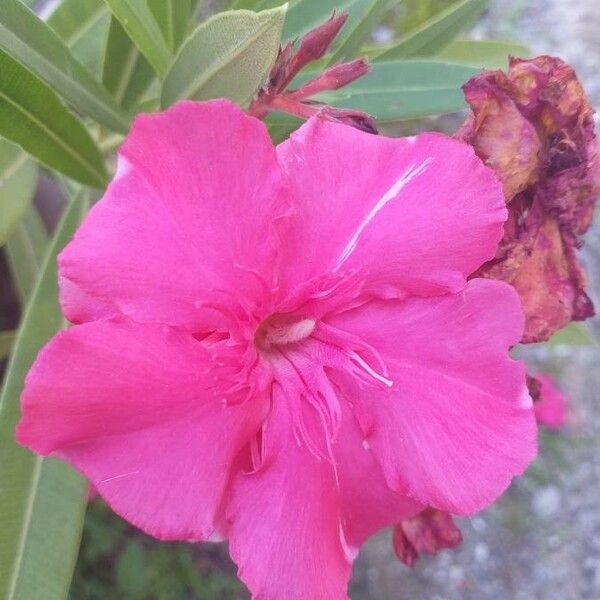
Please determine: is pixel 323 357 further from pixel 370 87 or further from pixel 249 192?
pixel 370 87

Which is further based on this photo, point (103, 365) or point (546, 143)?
point (546, 143)

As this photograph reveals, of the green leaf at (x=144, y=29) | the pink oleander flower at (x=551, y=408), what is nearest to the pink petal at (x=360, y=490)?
the green leaf at (x=144, y=29)

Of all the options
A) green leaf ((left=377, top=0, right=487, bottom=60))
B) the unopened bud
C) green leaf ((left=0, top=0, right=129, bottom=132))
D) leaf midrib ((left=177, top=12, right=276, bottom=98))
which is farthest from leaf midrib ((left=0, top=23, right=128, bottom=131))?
green leaf ((left=377, top=0, right=487, bottom=60))

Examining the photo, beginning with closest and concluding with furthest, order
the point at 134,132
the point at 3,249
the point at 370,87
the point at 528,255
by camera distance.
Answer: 1. the point at 134,132
2. the point at 528,255
3. the point at 370,87
4. the point at 3,249

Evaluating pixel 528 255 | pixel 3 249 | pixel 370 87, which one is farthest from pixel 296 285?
pixel 3 249

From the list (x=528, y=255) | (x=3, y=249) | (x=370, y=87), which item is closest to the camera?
(x=528, y=255)

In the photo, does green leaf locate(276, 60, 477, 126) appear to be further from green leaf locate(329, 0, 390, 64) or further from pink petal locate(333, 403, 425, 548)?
pink petal locate(333, 403, 425, 548)

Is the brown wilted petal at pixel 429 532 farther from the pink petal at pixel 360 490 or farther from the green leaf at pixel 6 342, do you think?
the green leaf at pixel 6 342
